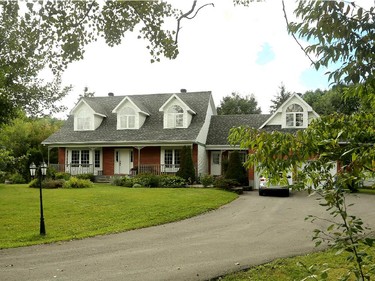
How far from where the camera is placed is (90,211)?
14773 mm

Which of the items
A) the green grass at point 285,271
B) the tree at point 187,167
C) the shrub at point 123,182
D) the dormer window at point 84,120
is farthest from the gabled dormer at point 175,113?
the green grass at point 285,271

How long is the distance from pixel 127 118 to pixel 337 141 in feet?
92.9

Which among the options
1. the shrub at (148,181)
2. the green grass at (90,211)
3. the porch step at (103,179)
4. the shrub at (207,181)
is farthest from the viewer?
the porch step at (103,179)

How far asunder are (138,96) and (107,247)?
25.8 meters

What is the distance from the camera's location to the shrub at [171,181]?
24031 millimetres

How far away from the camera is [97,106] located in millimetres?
32031

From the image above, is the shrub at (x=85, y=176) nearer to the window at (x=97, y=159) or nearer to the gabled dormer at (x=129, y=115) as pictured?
the window at (x=97, y=159)

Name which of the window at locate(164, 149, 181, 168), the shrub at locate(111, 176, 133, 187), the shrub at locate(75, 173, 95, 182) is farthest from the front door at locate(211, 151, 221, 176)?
the shrub at locate(75, 173, 95, 182)

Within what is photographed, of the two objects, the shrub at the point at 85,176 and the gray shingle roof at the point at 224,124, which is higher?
the gray shingle roof at the point at 224,124

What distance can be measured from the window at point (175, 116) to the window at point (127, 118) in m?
3.19

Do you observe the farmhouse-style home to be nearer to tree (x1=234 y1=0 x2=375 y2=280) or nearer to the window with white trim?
the window with white trim

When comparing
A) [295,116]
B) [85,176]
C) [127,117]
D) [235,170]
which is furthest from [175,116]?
[295,116]

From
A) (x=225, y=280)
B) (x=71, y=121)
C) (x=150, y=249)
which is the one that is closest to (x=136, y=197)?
(x=150, y=249)

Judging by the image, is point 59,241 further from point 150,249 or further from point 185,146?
point 185,146
